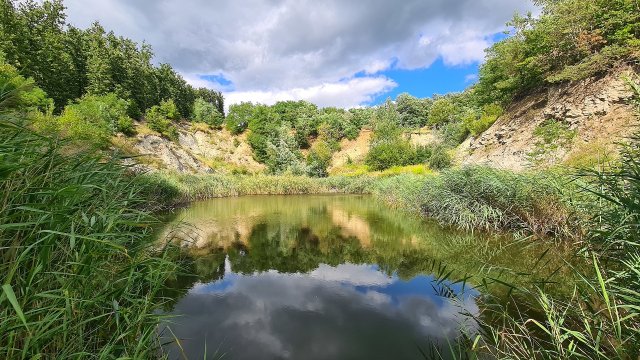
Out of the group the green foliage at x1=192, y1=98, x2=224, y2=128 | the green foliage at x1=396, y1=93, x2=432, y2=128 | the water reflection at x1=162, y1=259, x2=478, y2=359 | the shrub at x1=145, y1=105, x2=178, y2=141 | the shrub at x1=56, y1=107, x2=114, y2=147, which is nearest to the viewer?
the water reflection at x1=162, y1=259, x2=478, y2=359


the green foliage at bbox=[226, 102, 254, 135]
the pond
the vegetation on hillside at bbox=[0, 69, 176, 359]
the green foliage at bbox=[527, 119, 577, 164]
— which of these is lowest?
the pond

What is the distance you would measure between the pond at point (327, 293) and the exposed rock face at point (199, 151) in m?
28.6

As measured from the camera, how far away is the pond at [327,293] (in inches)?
188

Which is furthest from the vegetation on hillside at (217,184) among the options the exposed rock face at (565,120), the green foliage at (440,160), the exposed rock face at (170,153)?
the exposed rock face at (170,153)

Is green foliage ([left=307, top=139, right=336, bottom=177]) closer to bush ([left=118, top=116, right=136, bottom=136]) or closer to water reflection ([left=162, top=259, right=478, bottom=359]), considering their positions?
bush ([left=118, top=116, right=136, bottom=136])

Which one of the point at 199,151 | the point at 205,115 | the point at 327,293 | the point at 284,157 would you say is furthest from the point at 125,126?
the point at 327,293

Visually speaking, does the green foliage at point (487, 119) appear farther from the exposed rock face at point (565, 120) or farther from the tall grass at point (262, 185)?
the tall grass at point (262, 185)

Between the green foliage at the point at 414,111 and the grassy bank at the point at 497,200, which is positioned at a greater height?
the green foliage at the point at 414,111

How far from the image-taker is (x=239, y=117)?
62656 millimetres

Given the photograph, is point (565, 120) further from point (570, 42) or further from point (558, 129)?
point (570, 42)

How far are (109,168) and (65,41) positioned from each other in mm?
51568

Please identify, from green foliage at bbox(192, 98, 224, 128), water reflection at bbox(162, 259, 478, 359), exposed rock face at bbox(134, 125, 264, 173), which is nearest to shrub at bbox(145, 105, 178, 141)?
exposed rock face at bbox(134, 125, 264, 173)

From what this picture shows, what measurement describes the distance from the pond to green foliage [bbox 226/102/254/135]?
50.7m

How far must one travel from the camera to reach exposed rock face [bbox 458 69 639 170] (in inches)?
645
